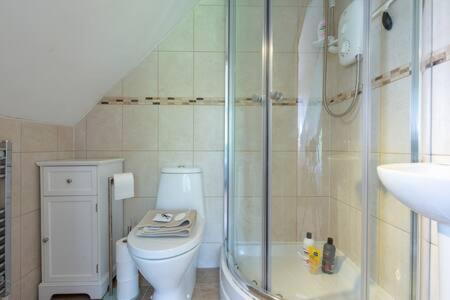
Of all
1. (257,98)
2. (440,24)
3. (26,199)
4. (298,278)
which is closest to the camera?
(440,24)

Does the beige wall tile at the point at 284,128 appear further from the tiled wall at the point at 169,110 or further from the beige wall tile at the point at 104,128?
the beige wall tile at the point at 104,128

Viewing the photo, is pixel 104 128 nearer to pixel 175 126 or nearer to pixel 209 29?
pixel 175 126

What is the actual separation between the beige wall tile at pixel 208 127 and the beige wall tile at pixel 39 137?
903 millimetres

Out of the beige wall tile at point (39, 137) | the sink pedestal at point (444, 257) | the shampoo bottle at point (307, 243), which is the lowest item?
the shampoo bottle at point (307, 243)

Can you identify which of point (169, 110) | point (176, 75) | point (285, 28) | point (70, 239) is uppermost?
point (285, 28)

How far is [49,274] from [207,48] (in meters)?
1.74

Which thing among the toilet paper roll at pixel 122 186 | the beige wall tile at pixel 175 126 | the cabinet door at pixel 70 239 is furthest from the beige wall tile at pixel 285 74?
the cabinet door at pixel 70 239

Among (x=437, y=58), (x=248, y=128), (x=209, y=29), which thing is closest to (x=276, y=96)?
(x=248, y=128)

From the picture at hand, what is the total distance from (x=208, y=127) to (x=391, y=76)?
113 cm

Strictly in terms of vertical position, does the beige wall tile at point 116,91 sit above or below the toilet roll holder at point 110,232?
above

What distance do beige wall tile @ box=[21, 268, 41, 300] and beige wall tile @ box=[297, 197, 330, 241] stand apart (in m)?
1.52

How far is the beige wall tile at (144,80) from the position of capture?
6.02ft

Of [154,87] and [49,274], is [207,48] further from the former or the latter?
[49,274]

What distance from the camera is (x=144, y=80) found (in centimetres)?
184
